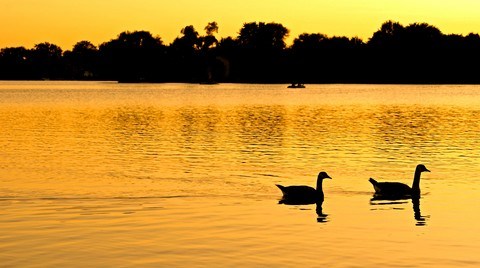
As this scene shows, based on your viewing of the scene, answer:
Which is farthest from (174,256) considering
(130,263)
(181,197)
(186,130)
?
(186,130)

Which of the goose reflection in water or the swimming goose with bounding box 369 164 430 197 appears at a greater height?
the swimming goose with bounding box 369 164 430 197

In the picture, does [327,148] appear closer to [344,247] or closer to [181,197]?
[181,197]

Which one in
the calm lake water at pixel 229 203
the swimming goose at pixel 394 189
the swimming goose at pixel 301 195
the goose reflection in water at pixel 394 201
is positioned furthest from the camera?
the swimming goose at pixel 394 189

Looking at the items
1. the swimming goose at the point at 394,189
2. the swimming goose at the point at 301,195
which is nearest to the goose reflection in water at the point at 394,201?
the swimming goose at the point at 394,189

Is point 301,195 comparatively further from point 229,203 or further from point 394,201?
point 394,201

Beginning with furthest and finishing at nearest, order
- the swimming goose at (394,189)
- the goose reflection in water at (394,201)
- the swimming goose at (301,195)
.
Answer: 1. the swimming goose at (394,189)
2. the swimming goose at (301,195)
3. the goose reflection in water at (394,201)

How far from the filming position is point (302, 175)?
40031 millimetres

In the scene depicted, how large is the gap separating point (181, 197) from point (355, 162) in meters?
14.9

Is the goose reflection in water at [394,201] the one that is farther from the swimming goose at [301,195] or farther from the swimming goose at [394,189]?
Answer: the swimming goose at [301,195]

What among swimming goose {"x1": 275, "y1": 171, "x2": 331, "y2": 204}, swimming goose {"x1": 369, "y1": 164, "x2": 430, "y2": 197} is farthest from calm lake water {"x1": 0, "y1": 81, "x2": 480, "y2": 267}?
swimming goose {"x1": 369, "y1": 164, "x2": 430, "y2": 197}

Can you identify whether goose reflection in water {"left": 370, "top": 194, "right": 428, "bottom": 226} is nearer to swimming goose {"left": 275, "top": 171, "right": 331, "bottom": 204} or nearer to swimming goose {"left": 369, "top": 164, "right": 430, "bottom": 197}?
swimming goose {"left": 369, "top": 164, "right": 430, "bottom": 197}

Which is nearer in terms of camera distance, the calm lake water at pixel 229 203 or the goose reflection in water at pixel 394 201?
the calm lake water at pixel 229 203

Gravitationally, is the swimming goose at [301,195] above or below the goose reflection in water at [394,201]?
above

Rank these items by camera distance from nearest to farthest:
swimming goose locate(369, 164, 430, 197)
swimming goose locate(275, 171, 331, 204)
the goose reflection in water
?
the goose reflection in water, swimming goose locate(275, 171, 331, 204), swimming goose locate(369, 164, 430, 197)
